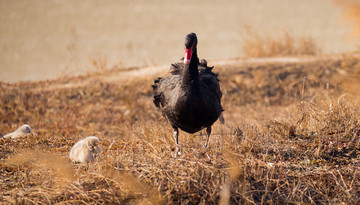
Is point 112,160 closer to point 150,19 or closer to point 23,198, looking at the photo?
point 23,198

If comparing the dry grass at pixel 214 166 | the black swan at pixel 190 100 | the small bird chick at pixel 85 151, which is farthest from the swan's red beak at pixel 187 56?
the small bird chick at pixel 85 151

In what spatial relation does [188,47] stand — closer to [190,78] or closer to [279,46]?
[190,78]

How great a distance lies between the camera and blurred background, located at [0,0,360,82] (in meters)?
33.2

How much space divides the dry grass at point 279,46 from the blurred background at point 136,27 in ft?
45.7

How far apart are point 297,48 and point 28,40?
30.9m

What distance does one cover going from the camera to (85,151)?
6.18 m

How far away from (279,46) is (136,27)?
2975 cm

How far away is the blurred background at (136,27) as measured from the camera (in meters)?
33.2

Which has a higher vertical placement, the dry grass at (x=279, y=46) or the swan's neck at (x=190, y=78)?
the dry grass at (x=279, y=46)

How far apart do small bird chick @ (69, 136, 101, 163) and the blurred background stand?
76.0 feet

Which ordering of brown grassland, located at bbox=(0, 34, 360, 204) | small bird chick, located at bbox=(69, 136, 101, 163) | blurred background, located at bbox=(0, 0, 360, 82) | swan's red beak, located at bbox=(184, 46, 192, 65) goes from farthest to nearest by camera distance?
blurred background, located at bbox=(0, 0, 360, 82) → small bird chick, located at bbox=(69, 136, 101, 163) → swan's red beak, located at bbox=(184, 46, 192, 65) → brown grassland, located at bbox=(0, 34, 360, 204)

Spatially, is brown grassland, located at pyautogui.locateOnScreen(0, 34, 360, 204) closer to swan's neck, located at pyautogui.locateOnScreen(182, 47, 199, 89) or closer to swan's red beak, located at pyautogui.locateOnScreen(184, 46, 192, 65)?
swan's neck, located at pyautogui.locateOnScreen(182, 47, 199, 89)

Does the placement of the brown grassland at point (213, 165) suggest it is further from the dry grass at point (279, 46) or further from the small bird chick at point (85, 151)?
the dry grass at point (279, 46)

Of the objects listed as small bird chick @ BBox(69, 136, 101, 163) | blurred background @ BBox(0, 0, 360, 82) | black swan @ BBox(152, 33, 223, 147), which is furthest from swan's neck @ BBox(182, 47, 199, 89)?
blurred background @ BBox(0, 0, 360, 82)
